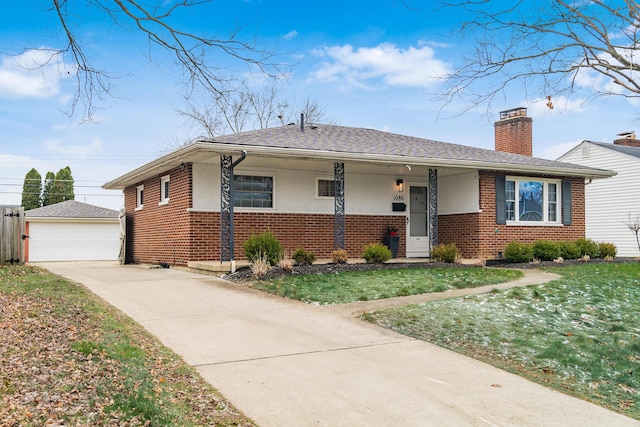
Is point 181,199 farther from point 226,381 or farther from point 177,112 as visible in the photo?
point 177,112

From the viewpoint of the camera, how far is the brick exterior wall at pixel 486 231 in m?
15.9

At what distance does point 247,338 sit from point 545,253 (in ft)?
38.8

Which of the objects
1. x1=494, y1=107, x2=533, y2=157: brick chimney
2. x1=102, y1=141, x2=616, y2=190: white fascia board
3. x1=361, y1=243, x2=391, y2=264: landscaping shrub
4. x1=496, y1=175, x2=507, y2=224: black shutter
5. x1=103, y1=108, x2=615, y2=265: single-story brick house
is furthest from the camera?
x1=494, y1=107, x2=533, y2=157: brick chimney

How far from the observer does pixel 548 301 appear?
8.86 m

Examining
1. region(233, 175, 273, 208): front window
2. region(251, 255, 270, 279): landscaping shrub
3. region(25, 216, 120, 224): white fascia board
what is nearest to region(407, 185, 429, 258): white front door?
region(233, 175, 273, 208): front window

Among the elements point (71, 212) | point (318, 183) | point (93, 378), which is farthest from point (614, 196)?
point (71, 212)

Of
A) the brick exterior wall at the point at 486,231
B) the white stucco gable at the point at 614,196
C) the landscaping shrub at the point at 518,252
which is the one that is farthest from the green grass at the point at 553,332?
the white stucco gable at the point at 614,196

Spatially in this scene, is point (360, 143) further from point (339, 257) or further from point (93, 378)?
point (93, 378)

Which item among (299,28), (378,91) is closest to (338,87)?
(378,91)

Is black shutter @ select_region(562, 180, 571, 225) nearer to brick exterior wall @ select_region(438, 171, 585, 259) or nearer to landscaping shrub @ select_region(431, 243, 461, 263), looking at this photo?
brick exterior wall @ select_region(438, 171, 585, 259)

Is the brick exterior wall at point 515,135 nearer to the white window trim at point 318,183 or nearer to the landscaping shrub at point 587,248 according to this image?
the landscaping shrub at point 587,248

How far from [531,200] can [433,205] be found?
12.0ft

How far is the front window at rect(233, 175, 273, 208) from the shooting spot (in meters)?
14.6

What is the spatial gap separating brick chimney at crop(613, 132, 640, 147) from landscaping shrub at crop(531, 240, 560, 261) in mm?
14828
